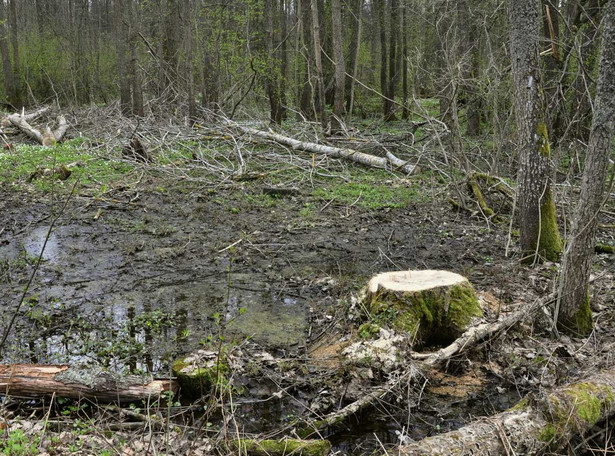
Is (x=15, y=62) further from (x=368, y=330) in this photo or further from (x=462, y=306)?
(x=462, y=306)

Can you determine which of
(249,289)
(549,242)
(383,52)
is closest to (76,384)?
(249,289)

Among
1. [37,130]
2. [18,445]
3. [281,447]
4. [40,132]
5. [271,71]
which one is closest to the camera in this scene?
[18,445]

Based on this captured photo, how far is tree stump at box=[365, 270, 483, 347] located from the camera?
524cm

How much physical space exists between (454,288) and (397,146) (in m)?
8.66

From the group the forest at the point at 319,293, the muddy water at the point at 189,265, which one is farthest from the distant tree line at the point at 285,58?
the muddy water at the point at 189,265

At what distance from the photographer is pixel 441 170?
37.6ft

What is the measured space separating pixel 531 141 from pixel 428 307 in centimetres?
260

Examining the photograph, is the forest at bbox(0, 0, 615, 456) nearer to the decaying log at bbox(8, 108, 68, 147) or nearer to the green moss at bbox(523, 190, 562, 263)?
the green moss at bbox(523, 190, 562, 263)

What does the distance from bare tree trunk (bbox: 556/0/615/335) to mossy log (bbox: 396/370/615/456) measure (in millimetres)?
1362

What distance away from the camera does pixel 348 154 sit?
1332cm

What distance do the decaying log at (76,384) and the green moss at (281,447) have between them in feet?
3.66

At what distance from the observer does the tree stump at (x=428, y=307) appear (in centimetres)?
524

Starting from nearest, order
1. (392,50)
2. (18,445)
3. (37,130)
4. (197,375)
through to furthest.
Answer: (18,445)
(197,375)
(37,130)
(392,50)

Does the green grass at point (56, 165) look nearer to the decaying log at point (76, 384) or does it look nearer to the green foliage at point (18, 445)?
the decaying log at point (76, 384)
